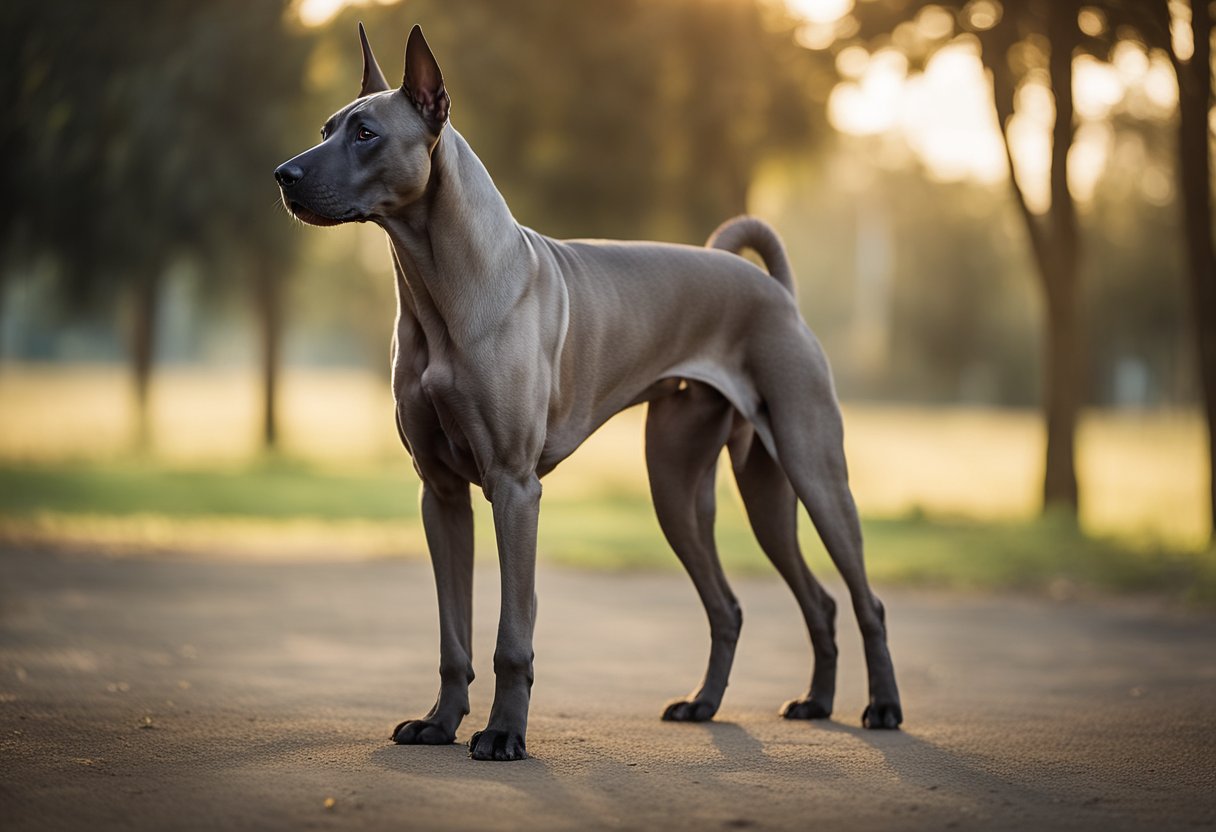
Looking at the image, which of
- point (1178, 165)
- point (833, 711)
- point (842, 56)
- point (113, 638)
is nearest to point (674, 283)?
point (833, 711)

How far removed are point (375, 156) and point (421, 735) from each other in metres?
2.14

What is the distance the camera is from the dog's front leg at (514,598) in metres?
5.03

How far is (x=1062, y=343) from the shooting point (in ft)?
50.5

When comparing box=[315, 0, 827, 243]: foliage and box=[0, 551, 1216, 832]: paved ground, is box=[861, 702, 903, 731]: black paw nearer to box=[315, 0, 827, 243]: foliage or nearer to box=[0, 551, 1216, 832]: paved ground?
box=[0, 551, 1216, 832]: paved ground

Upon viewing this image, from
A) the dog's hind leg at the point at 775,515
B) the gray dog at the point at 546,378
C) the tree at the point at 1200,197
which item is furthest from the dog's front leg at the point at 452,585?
the tree at the point at 1200,197

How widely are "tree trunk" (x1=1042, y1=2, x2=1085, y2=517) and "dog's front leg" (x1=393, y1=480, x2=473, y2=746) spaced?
1094 cm

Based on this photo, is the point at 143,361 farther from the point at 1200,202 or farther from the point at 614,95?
the point at 1200,202

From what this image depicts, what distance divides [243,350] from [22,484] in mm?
90376

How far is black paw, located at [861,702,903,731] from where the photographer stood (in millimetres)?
5891

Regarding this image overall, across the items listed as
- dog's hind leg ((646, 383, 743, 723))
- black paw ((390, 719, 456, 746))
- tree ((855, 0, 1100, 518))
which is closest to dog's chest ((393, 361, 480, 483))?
black paw ((390, 719, 456, 746))

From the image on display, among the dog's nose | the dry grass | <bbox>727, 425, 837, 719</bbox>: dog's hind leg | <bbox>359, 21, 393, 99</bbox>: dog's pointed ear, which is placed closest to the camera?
the dog's nose

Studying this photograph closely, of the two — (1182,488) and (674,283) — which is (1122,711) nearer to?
(674,283)

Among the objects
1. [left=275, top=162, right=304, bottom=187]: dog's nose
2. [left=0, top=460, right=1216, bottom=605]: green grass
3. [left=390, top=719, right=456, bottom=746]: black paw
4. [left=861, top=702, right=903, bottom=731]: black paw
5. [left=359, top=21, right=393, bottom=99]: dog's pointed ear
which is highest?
[left=359, top=21, right=393, bottom=99]: dog's pointed ear

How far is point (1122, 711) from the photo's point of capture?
6473 mm
